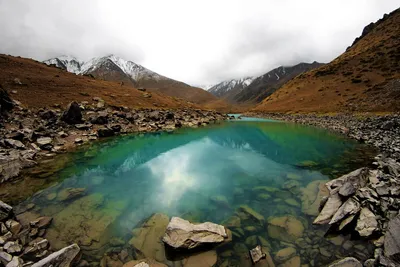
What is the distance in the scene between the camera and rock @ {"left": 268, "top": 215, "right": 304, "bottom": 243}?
783cm

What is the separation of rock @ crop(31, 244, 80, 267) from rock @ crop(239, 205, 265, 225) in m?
7.48

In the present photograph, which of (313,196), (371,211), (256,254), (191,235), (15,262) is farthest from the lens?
(313,196)

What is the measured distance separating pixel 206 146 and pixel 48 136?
20.7 m

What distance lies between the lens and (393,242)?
225 inches

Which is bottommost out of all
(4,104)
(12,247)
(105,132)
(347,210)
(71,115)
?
(347,210)

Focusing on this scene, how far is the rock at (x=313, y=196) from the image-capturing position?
972cm

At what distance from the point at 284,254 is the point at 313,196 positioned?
5.63m

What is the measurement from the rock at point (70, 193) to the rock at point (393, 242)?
14670 millimetres

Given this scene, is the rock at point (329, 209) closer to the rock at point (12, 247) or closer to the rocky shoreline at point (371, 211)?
the rocky shoreline at point (371, 211)

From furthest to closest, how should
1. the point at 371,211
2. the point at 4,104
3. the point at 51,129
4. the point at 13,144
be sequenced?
the point at 4,104 < the point at 51,129 < the point at 13,144 < the point at 371,211

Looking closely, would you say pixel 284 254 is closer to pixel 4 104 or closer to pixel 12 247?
pixel 12 247

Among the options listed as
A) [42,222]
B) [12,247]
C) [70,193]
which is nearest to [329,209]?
[12,247]

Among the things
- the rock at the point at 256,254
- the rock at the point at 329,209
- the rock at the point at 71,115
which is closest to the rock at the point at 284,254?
the rock at the point at 256,254

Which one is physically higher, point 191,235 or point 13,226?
point 13,226
